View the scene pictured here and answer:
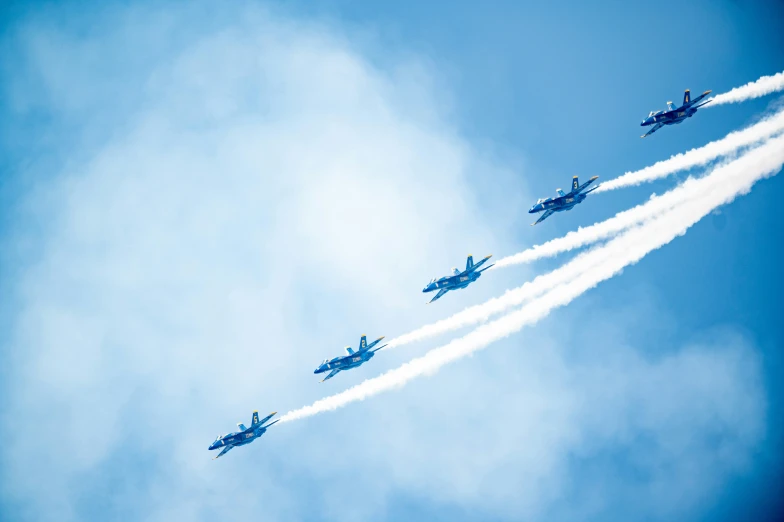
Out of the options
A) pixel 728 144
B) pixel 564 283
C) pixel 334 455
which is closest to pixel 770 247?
pixel 728 144

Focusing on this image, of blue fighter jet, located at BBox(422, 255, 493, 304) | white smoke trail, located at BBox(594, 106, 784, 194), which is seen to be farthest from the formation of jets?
white smoke trail, located at BBox(594, 106, 784, 194)

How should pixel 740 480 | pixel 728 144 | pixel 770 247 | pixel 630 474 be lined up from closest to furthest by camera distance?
pixel 728 144 < pixel 740 480 < pixel 630 474 < pixel 770 247

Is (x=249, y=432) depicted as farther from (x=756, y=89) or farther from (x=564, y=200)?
(x=756, y=89)

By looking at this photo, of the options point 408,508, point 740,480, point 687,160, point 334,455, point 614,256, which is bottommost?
point 740,480

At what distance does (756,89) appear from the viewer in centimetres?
8019

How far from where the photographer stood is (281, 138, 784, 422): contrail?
7700 centimetres

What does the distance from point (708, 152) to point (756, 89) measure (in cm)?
1031

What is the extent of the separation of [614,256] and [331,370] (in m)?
38.0

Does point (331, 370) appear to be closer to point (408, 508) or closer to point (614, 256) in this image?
point (614, 256)

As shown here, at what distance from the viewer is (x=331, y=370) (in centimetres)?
8300

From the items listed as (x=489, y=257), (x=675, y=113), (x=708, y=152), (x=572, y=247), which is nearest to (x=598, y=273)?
(x=572, y=247)

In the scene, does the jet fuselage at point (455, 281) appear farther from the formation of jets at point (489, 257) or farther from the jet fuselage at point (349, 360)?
the jet fuselage at point (349, 360)

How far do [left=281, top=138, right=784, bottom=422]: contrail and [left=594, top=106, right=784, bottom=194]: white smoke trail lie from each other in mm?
1455

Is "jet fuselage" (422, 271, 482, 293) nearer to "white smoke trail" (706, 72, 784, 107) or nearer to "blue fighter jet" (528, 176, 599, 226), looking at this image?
"blue fighter jet" (528, 176, 599, 226)
